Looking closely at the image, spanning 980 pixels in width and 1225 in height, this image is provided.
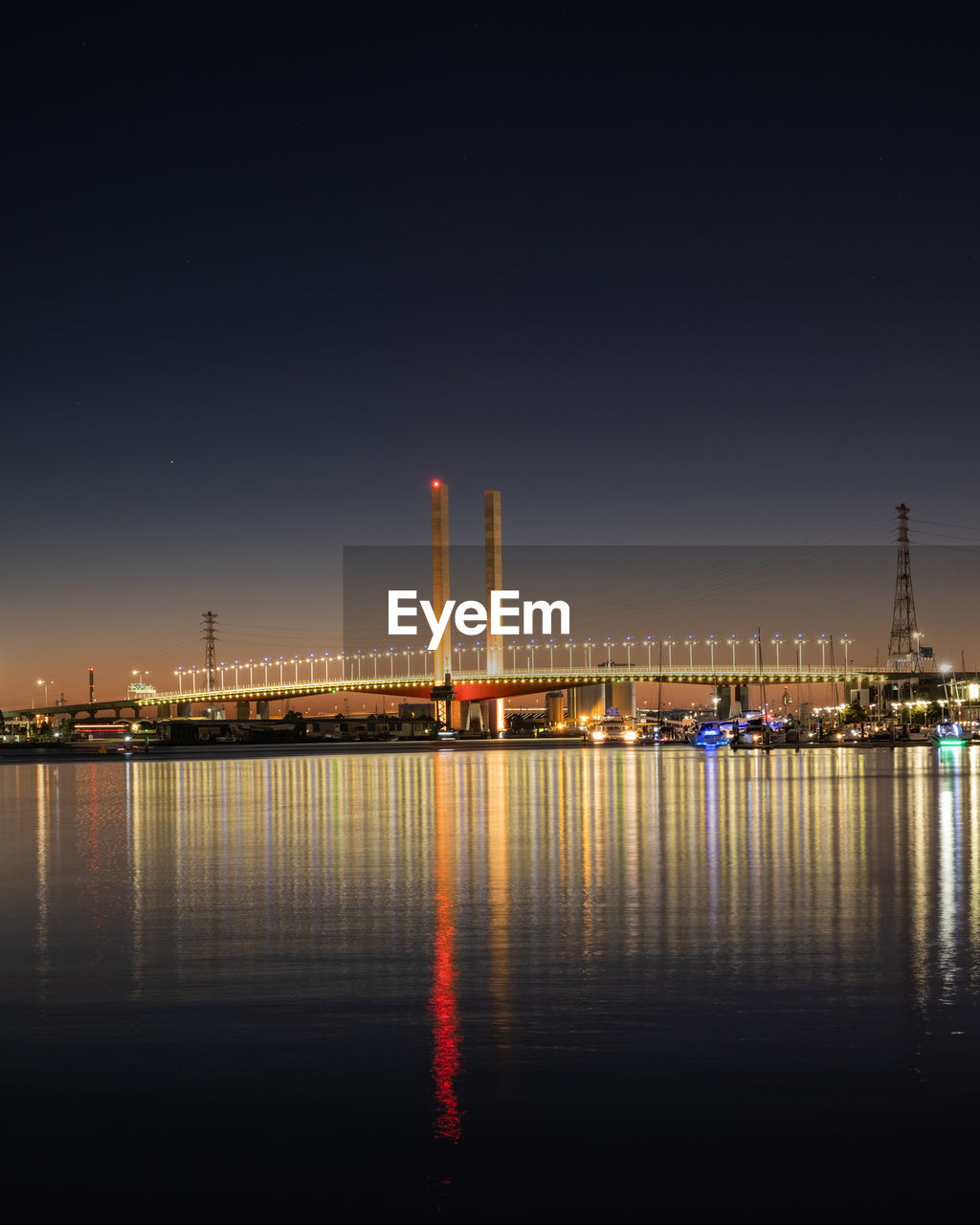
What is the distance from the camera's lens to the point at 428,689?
136250 millimetres

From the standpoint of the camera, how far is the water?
17.9 ft

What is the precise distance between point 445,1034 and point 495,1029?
32 cm

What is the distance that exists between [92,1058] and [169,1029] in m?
0.69

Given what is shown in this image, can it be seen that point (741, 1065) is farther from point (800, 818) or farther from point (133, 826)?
point (133, 826)

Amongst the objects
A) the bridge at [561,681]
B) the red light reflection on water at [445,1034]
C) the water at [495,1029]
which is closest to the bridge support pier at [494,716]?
the bridge at [561,681]

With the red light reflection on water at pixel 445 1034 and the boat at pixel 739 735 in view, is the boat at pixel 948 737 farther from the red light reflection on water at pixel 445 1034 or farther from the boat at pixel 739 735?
the red light reflection on water at pixel 445 1034

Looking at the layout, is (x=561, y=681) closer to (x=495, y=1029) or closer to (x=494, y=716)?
(x=494, y=716)

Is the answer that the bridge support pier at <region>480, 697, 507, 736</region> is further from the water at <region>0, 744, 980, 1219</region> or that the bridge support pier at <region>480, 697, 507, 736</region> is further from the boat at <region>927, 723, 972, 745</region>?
the water at <region>0, 744, 980, 1219</region>

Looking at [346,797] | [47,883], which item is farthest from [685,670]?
[47,883]

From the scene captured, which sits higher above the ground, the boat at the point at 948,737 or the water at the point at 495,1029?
the water at the point at 495,1029

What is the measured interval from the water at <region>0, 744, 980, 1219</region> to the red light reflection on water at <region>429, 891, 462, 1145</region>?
0.03 meters

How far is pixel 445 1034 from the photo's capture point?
765 cm

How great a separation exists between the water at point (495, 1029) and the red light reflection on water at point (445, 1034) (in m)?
0.03

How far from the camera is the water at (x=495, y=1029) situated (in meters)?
5.46
